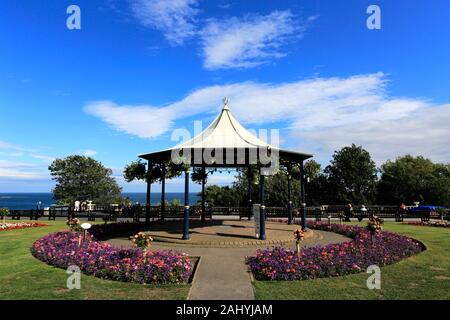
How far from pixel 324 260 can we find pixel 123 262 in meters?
5.95

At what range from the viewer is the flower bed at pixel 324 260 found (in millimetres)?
9727

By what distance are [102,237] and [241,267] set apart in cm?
923

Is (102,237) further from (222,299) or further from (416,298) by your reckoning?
(416,298)

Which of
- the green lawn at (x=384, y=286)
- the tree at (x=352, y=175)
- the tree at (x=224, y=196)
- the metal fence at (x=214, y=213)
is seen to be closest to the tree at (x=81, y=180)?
the tree at (x=224, y=196)

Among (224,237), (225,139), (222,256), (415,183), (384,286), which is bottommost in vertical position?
(384,286)

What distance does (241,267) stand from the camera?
1067 cm

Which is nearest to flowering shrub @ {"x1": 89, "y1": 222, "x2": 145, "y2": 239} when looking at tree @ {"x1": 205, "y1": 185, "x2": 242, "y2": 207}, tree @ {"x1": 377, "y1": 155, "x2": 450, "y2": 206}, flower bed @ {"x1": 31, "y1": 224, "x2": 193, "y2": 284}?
flower bed @ {"x1": 31, "y1": 224, "x2": 193, "y2": 284}

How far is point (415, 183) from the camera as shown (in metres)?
56.5

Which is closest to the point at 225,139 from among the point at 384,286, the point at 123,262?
the point at 123,262

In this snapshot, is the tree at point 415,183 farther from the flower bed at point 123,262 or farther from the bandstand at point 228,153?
the flower bed at point 123,262

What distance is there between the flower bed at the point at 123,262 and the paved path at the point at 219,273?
0.61 m

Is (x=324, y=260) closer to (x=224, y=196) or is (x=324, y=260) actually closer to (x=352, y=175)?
(x=224, y=196)

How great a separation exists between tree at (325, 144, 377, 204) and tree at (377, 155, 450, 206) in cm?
287

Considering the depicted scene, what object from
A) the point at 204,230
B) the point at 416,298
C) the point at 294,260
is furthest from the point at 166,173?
the point at 416,298
